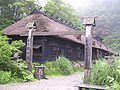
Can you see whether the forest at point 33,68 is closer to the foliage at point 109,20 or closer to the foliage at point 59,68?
the foliage at point 59,68

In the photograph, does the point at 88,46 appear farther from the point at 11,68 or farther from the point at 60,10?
the point at 60,10

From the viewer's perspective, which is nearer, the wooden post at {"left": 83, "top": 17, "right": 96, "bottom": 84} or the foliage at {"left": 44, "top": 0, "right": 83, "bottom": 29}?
the wooden post at {"left": 83, "top": 17, "right": 96, "bottom": 84}

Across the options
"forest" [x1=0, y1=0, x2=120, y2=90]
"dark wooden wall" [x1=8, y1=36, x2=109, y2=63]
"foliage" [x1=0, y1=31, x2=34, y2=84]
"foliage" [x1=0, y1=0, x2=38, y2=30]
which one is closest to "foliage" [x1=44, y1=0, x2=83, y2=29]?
"forest" [x1=0, y1=0, x2=120, y2=90]

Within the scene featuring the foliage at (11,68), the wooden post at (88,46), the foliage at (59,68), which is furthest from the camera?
the foliage at (59,68)

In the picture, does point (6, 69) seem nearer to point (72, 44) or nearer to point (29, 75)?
point (29, 75)

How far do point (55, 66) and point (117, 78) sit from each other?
Answer: 21.8 feet

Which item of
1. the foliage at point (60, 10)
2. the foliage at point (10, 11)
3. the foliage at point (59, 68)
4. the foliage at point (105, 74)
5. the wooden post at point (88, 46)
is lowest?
the foliage at point (59, 68)

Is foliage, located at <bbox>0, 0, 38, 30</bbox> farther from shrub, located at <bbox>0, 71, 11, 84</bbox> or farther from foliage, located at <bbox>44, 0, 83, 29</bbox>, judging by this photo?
shrub, located at <bbox>0, 71, 11, 84</bbox>

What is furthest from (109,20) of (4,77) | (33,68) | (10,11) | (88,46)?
(4,77)

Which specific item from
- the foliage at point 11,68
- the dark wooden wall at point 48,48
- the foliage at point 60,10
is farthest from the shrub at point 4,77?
the foliage at point 60,10

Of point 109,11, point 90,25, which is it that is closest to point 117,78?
point 90,25

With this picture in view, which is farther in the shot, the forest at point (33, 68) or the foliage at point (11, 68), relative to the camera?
the foliage at point (11, 68)

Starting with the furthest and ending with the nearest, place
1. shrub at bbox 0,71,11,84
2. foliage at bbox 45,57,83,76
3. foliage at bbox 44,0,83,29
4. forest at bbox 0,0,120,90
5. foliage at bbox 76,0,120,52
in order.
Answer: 1. foliage at bbox 76,0,120,52
2. foliage at bbox 44,0,83,29
3. foliage at bbox 45,57,83,76
4. shrub at bbox 0,71,11,84
5. forest at bbox 0,0,120,90

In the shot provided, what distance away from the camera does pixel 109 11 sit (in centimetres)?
6109
